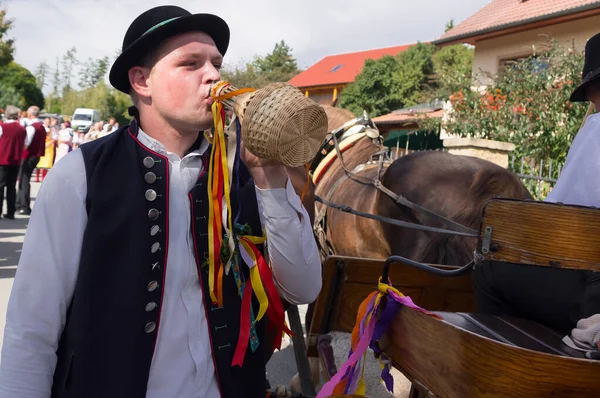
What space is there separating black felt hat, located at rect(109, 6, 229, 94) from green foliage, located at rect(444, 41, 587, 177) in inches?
240

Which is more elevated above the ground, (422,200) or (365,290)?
(422,200)

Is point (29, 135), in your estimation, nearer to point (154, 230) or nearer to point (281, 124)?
point (154, 230)

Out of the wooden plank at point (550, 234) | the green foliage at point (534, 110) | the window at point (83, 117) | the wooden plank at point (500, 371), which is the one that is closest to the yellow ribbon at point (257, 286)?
the wooden plank at point (500, 371)

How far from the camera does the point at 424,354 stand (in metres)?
1.72

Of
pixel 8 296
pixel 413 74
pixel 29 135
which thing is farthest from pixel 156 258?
pixel 413 74

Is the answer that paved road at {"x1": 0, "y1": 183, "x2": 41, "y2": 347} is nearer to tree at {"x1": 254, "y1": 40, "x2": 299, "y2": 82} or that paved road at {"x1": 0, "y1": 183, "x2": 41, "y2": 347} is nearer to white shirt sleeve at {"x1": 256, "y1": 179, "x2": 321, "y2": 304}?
white shirt sleeve at {"x1": 256, "y1": 179, "x2": 321, "y2": 304}

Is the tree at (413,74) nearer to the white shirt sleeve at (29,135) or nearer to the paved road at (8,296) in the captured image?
the white shirt sleeve at (29,135)

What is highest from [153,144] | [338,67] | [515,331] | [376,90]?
[338,67]

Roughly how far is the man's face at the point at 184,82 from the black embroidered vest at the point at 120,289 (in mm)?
151

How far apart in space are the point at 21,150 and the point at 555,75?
844 cm

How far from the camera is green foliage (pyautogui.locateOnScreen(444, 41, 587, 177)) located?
7.57m

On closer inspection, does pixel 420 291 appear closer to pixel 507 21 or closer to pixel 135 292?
pixel 135 292

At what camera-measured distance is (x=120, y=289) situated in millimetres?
1460

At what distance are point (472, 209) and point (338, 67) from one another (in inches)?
1801
